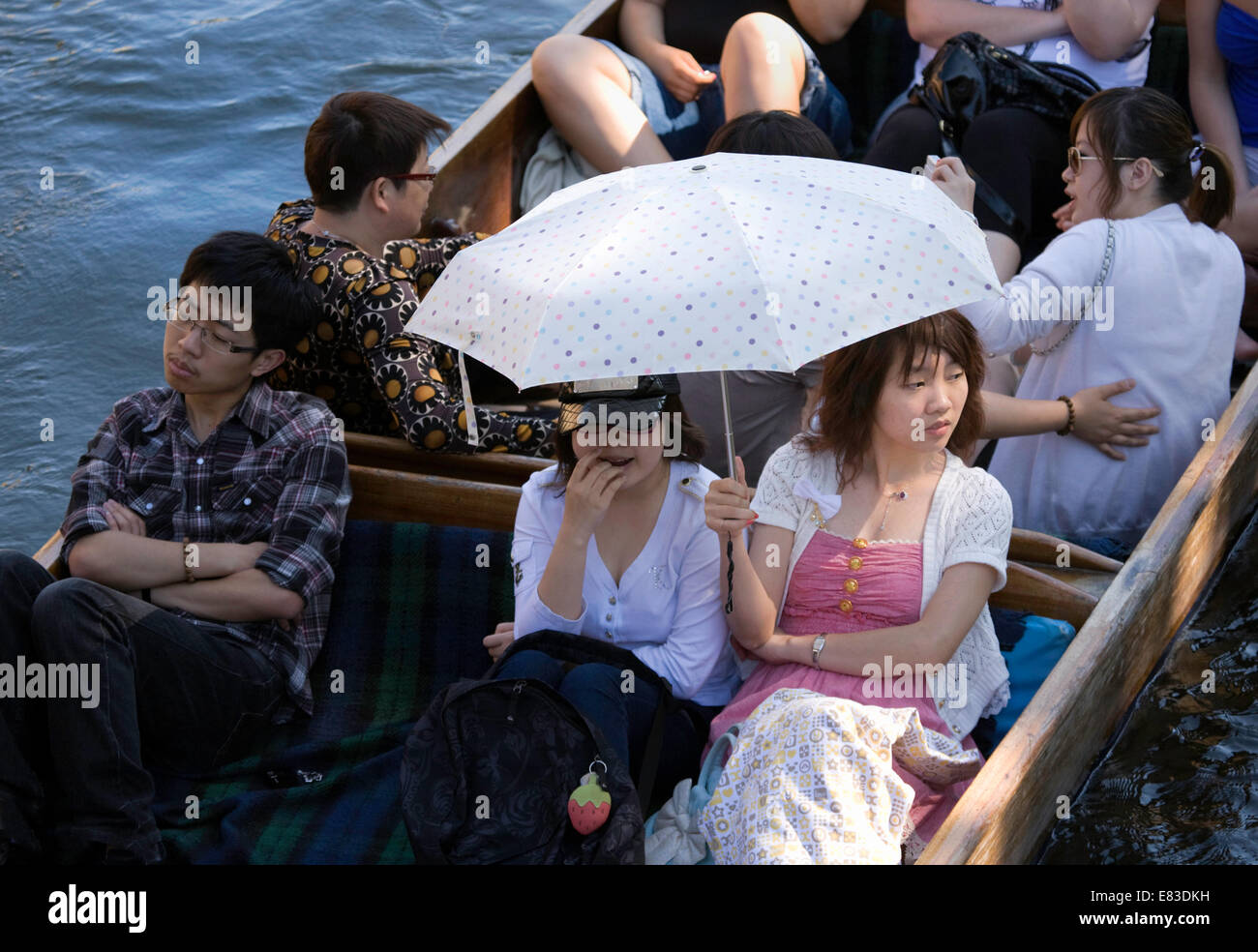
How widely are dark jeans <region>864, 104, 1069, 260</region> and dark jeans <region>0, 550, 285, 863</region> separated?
2.00m

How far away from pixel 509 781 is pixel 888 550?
668 millimetres

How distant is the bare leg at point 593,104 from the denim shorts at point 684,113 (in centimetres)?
5

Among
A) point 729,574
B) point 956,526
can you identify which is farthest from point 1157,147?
point 729,574

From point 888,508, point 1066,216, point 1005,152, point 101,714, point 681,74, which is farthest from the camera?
point 681,74

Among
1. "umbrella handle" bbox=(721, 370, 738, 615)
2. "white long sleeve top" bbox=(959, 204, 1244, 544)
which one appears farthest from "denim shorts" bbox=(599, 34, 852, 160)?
"umbrella handle" bbox=(721, 370, 738, 615)

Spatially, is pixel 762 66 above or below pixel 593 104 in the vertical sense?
above

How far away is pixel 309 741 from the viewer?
7.43ft

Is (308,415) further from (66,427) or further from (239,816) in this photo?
(66,427)

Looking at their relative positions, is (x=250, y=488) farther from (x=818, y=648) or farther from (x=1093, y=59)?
(x=1093, y=59)

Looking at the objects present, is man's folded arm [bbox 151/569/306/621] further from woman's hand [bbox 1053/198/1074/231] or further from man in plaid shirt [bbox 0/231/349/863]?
woman's hand [bbox 1053/198/1074/231]

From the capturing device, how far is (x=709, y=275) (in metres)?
1.61
